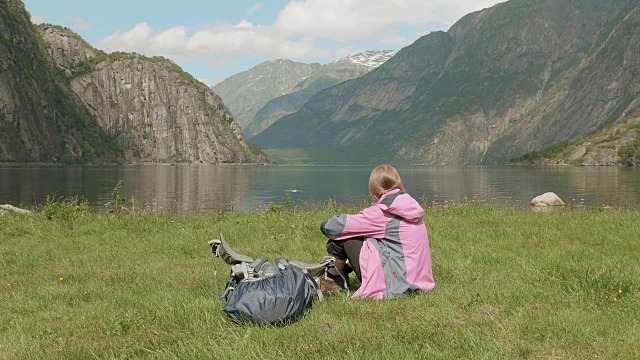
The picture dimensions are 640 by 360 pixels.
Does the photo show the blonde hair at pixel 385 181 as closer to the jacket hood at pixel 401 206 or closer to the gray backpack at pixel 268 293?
the jacket hood at pixel 401 206

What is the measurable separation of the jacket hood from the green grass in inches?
51.2

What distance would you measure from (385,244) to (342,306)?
4.44ft

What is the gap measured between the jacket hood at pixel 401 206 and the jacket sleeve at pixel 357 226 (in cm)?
17

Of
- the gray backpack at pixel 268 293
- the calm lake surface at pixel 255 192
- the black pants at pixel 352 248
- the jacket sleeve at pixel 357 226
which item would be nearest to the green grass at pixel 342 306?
the gray backpack at pixel 268 293

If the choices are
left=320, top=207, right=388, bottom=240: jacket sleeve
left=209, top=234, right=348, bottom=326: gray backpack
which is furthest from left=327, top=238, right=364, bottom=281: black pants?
left=209, top=234, right=348, bottom=326: gray backpack

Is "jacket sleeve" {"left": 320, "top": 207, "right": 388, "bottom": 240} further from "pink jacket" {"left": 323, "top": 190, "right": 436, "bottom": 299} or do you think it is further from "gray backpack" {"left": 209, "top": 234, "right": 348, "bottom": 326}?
"gray backpack" {"left": 209, "top": 234, "right": 348, "bottom": 326}

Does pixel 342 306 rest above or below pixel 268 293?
below

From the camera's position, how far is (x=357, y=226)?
830 cm

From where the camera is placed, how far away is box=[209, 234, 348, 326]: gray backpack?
22.4ft

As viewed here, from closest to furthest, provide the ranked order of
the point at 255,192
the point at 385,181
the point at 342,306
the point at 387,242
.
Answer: the point at 342,306, the point at 387,242, the point at 385,181, the point at 255,192

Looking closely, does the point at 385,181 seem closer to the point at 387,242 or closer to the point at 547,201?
the point at 387,242

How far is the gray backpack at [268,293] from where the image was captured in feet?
22.4

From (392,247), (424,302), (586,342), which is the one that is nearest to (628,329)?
(586,342)

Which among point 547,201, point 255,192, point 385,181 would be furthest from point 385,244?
point 255,192
